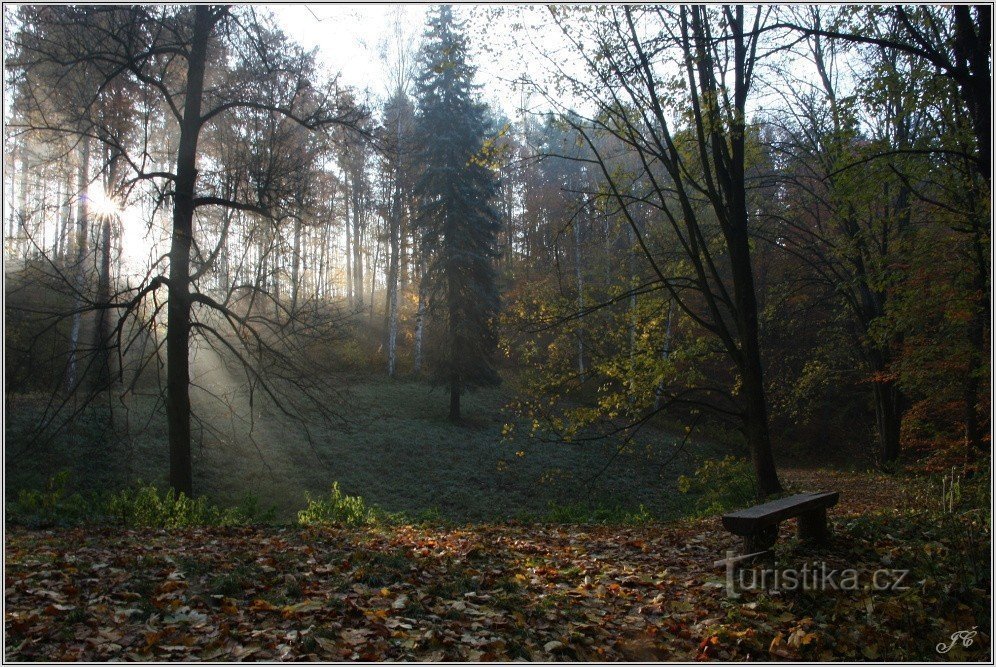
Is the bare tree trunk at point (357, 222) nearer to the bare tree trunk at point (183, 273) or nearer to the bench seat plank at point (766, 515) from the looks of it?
the bare tree trunk at point (183, 273)

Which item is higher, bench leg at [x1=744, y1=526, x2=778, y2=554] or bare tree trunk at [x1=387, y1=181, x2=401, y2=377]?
bare tree trunk at [x1=387, y1=181, x2=401, y2=377]

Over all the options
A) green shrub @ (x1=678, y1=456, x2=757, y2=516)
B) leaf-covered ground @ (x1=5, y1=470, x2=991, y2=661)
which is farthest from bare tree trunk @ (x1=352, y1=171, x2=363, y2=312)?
leaf-covered ground @ (x1=5, y1=470, x2=991, y2=661)

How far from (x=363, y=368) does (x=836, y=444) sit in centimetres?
1930

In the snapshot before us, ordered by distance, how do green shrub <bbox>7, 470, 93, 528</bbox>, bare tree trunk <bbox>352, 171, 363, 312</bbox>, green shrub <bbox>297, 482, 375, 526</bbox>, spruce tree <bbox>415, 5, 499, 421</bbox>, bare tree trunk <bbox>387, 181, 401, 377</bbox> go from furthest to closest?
bare tree trunk <bbox>352, 171, 363, 312</bbox>
bare tree trunk <bbox>387, 181, 401, 377</bbox>
spruce tree <bbox>415, 5, 499, 421</bbox>
green shrub <bbox>297, 482, 375, 526</bbox>
green shrub <bbox>7, 470, 93, 528</bbox>

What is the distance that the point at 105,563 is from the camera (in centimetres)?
469

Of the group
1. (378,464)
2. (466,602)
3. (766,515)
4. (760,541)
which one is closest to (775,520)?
(766,515)

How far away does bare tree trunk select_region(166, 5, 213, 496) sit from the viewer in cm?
856

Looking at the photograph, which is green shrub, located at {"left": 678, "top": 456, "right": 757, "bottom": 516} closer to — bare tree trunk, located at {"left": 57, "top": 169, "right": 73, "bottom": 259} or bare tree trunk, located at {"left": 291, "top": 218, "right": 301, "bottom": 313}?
bare tree trunk, located at {"left": 291, "top": 218, "right": 301, "bottom": 313}

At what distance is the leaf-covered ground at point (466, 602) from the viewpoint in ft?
11.3

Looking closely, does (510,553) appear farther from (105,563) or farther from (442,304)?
(442,304)

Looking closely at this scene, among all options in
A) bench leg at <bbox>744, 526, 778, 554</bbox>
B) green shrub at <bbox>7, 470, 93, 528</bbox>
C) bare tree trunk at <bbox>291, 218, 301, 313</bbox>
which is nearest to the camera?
bench leg at <bbox>744, 526, 778, 554</bbox>

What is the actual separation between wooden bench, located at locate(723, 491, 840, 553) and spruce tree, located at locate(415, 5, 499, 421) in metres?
15.5
